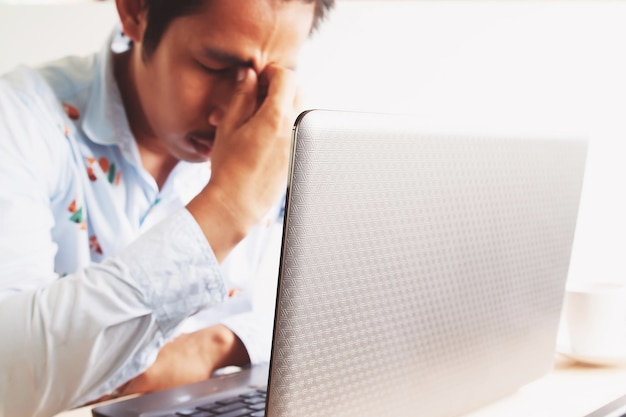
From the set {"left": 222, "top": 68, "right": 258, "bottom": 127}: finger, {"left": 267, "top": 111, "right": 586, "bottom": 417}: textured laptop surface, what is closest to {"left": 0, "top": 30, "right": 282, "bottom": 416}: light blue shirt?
{"left": 222, "top": 68, "right": 258, "bottom": 127}: finger

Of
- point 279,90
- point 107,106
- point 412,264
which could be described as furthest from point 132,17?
point 412,264

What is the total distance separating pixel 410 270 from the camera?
2.44 ft

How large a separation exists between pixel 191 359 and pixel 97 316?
0.26 metres

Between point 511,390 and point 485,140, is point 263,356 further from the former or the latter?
point 485,140

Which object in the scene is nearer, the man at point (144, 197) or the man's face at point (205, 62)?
the man at point (144, 197)

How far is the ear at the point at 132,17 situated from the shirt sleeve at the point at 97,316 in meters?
0.41

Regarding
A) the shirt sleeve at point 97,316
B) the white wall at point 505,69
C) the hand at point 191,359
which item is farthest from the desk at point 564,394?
the white wall at point 505,69

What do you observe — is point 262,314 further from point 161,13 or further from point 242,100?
point 161,13

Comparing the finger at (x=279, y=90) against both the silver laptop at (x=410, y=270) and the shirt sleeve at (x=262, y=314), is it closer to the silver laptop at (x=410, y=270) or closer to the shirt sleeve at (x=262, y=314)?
the shirt sleeve at (x=262, y=314)

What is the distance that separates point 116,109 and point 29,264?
34cm

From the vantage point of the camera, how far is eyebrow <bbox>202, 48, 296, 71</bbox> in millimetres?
1440

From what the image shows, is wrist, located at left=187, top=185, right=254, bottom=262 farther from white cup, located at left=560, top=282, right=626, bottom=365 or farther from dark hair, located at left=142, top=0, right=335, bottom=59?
white cup, located at left=560, top=282, right=626, bottom=365

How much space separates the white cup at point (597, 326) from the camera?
122 cm

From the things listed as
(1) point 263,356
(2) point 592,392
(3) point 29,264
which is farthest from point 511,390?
(3) point 29,264
